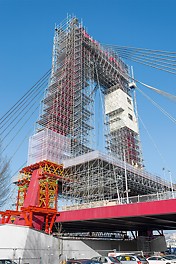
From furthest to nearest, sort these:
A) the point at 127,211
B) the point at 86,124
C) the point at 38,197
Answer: the point at 86,124 < the point at 38,197 < the point at 127,211

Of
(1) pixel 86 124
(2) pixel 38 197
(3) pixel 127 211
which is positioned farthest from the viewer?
(1) pixel 86 124

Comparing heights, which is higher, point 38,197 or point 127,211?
point 38,197

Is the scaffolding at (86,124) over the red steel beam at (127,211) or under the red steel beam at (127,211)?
over

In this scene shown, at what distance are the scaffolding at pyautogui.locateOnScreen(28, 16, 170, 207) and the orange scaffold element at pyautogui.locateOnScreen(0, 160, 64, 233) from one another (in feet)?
6.46

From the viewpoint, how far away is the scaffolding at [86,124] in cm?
4697

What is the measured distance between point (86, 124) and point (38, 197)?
65.3 feet

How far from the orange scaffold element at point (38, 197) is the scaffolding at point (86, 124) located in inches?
77.5

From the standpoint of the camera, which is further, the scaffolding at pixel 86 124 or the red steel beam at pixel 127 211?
the scaffolding at pixel 86 124

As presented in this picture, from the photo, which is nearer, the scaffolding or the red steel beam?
the red steel beam

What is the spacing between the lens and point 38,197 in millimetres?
43188

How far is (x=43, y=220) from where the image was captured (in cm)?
4050

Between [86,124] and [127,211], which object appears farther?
[86,124]

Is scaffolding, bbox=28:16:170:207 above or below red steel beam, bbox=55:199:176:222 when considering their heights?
above

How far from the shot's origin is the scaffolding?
46969mm
